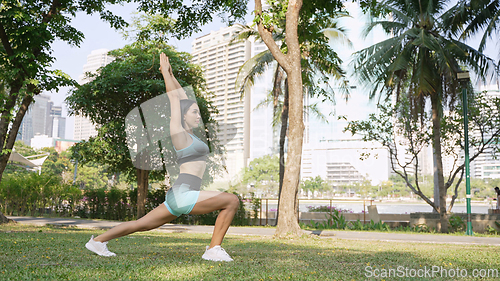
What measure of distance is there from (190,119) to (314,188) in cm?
11229

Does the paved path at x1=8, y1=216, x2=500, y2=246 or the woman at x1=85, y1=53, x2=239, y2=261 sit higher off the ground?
the woman at x1=85, y1=53, x2=239, y2=261

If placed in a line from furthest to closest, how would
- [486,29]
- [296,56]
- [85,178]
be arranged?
1. [85,178]
2. [486,29]
3. [296,56]


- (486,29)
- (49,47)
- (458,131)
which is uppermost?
(486,29)

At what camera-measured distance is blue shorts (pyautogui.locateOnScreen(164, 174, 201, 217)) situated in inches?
155

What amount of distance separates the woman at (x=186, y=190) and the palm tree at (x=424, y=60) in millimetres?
14910

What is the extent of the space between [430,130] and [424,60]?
4.31 meters

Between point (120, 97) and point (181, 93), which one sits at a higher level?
point (120, 97)

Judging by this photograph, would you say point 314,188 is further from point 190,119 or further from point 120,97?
point 190,119

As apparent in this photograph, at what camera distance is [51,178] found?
2170cm

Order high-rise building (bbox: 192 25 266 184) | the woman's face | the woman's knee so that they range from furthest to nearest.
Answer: high-rise building (bbox: 192 25 266 184) → the woman's knee → the woman's face

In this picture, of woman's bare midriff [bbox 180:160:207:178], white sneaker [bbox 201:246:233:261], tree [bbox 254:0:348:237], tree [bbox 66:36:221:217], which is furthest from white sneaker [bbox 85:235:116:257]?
tree [bbox 66:36:221:217]

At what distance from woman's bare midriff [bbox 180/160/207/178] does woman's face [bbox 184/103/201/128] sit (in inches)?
15.7

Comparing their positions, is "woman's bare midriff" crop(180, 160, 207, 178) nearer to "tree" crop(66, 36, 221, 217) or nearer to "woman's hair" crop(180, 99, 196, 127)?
"woman's hair" crop(180, 99, 196, 127)

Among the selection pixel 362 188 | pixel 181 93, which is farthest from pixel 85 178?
pixel 362 188
